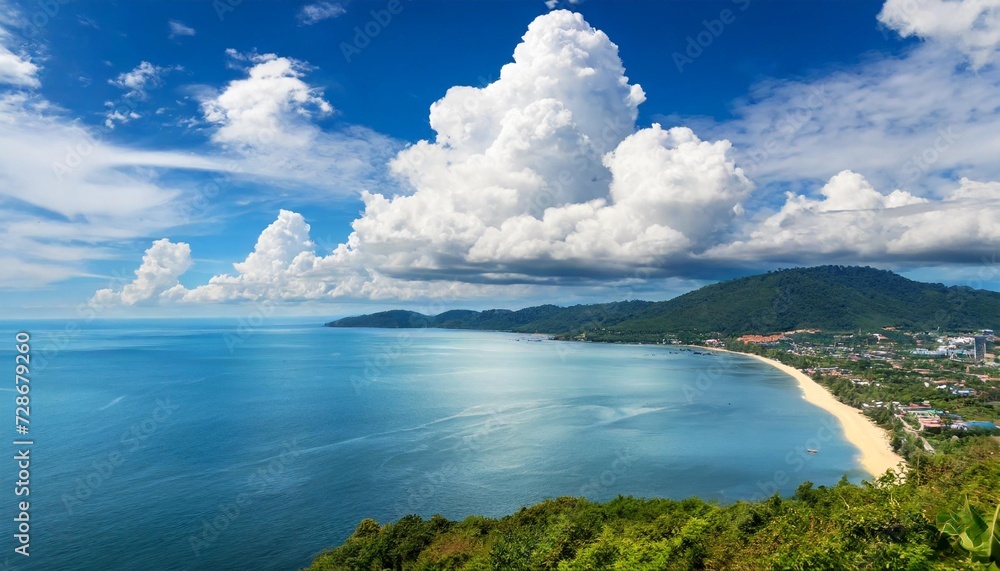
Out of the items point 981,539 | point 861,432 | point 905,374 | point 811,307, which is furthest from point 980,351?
point 981,539

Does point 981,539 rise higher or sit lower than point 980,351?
higher

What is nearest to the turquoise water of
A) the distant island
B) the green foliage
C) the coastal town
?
the distant island

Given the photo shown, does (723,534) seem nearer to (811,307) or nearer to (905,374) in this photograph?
(905,374)

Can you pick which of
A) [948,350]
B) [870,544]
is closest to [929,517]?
[870,544]

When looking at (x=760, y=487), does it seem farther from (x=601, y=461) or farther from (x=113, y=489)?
(x=113, y=489)

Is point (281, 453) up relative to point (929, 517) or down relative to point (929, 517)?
down

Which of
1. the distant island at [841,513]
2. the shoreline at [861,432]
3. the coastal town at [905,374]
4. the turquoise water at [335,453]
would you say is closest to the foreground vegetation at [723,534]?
the distant island at [841,513]
